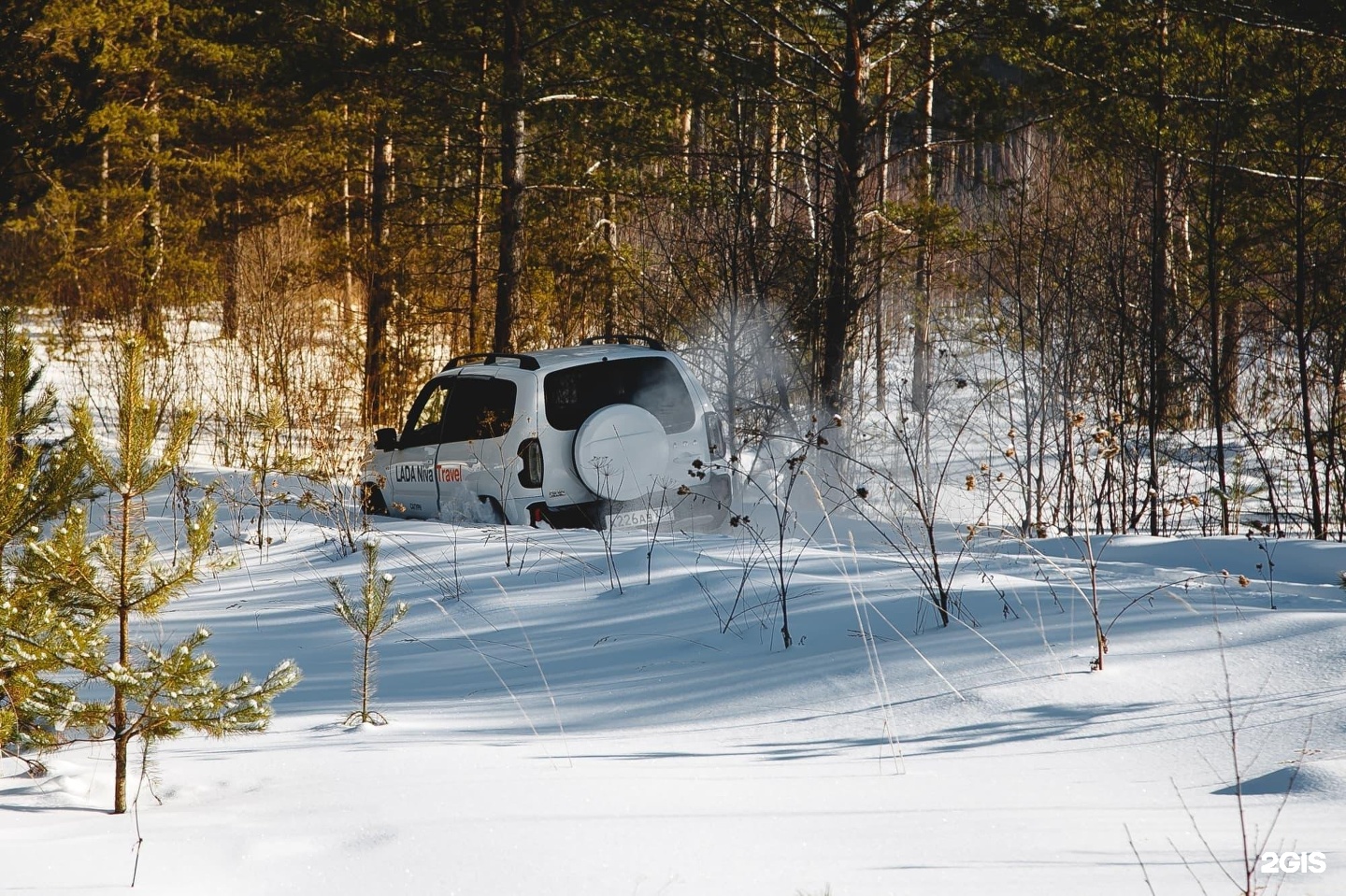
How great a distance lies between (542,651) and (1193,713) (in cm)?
281

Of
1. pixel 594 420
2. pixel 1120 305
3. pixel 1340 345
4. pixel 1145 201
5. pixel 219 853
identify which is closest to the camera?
pixel 219 853

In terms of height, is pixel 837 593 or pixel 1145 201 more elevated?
pixel 1145 201

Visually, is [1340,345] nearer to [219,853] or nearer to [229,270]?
[219,853]

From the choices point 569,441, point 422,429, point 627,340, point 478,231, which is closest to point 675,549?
point 569,441

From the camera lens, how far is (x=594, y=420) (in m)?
8.03

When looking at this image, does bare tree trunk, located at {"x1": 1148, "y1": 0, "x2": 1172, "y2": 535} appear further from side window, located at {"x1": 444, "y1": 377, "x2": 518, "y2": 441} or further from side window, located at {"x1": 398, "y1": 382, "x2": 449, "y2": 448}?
side window, located at {"x1": 398, "y1": 382, "x2": 449, "y2": 448}

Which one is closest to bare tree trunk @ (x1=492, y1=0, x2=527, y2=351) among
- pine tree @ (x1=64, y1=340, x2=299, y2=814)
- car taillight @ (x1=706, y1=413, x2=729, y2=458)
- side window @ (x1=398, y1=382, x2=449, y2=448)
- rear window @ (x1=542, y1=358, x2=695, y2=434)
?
side window @ (x1=398, y1=382, x2=449, y2=448)

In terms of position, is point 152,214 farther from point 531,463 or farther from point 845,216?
point 531,463

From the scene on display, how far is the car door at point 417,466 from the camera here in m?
9.10

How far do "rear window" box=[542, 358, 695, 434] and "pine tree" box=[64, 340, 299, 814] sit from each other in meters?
4.65

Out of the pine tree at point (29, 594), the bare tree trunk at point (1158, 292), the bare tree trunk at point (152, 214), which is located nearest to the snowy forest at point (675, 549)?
the pine tree at point (29, 594)

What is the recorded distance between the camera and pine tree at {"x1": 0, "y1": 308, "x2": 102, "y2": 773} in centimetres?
322

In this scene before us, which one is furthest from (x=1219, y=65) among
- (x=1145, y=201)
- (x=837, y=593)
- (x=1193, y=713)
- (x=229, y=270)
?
(x=229, y=270)

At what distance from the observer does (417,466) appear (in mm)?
9250
